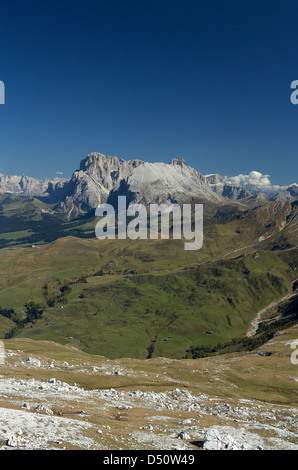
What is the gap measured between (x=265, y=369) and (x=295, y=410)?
198 feet

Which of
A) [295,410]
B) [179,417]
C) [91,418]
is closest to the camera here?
[91,418]

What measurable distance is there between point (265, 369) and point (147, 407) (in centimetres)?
8670

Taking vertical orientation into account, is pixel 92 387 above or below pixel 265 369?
above

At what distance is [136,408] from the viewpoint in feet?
199

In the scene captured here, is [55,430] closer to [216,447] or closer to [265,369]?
[216,447]

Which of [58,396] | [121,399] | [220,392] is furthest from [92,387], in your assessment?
[220,392]

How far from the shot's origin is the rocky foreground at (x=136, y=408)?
1485 inches

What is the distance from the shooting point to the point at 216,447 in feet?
130

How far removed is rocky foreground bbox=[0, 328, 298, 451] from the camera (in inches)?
1485

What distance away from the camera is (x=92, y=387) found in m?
75.6

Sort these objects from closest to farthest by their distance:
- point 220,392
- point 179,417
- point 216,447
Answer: point 216,447
point 179,417
point 220,392

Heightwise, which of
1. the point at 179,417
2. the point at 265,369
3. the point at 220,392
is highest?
the point at 179,417
